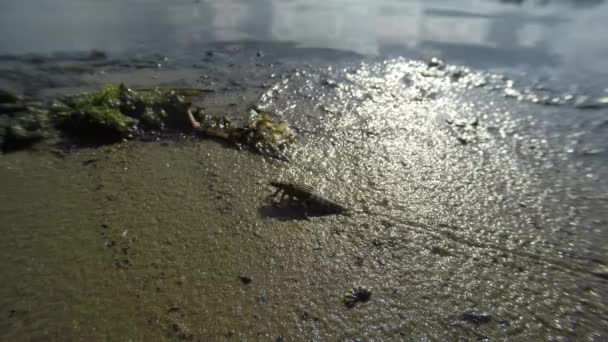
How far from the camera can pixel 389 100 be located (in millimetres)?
5117

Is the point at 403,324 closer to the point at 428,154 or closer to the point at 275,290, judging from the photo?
the point at 275,290

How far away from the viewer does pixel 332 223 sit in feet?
9.64

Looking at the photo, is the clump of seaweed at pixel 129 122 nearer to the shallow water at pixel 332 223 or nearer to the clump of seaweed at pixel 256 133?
the clump of seaweed at pixel 256 133

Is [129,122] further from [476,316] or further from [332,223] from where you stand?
[476,316]

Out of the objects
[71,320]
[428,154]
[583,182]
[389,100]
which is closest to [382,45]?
[389,100]

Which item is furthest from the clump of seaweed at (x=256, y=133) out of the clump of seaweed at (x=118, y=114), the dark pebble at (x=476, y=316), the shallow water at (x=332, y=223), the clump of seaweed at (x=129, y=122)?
the dark pebble at (x=476, y=316)

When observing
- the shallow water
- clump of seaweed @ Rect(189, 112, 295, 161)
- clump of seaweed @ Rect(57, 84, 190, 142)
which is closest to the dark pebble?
the shallow water

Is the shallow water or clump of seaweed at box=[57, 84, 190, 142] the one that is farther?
clump of seaweed at box=[57, 84, 190, 142]

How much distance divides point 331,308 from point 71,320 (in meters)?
1.41

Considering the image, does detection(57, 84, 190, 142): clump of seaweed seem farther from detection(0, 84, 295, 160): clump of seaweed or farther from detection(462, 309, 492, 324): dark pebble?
detection(462, 309, 492, 324): dark pebble

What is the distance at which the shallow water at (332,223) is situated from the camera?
7.24 ft

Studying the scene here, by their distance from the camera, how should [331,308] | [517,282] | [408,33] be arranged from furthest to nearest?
[408,33] → [517,282] → [331,308]

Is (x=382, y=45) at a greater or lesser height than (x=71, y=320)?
greater

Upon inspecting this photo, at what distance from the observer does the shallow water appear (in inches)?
86.9
